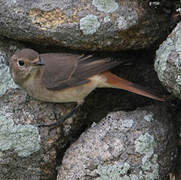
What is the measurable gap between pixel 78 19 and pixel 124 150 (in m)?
1.45

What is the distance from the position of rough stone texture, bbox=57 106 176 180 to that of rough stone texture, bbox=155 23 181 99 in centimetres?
58

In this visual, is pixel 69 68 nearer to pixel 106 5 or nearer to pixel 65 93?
pixel 65 93

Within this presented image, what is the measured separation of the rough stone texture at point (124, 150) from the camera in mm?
3662

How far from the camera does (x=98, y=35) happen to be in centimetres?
388

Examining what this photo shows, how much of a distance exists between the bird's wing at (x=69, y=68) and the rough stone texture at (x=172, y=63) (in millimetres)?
866

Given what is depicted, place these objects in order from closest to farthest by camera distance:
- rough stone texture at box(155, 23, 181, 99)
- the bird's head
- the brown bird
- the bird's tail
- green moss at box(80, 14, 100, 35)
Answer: rough stone texture at box(155, 23, 181, 99)
green moss at box(80, 14, 100, 35)
the bird's head
the bird's tail
the brown bird

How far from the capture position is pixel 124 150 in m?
3.69

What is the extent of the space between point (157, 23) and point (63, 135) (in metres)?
1.65

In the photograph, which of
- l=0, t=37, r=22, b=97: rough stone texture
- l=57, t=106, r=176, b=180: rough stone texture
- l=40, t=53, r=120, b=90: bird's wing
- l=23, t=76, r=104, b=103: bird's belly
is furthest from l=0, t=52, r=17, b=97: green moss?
l=57, t=106, r=176, b=180: rough stone texture

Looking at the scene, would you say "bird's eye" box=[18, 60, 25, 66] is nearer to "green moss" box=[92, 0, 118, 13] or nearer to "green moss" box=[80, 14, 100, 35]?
"green moss" box=[80, 14, 100, 35]

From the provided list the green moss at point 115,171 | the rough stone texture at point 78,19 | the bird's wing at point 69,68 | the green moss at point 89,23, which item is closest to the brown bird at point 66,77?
the bird's wing at point 69,68

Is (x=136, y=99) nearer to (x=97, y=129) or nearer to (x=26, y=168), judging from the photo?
(x=97, y=129)

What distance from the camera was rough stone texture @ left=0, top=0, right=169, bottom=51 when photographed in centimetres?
383

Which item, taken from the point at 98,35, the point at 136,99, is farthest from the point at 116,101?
the point at 98,35
